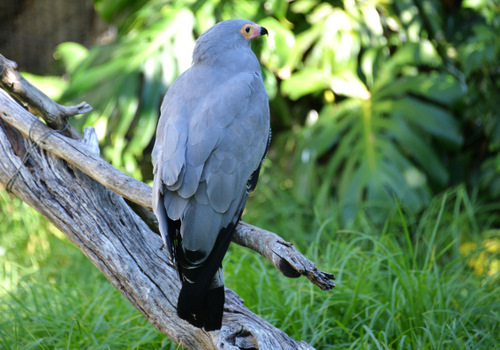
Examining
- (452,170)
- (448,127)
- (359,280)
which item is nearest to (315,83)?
(448,127)

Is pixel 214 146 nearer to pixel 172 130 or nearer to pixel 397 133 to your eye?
pixel 172 130

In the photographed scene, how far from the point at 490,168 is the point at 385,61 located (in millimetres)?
972

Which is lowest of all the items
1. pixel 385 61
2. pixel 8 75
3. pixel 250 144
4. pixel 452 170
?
pixel 452 170

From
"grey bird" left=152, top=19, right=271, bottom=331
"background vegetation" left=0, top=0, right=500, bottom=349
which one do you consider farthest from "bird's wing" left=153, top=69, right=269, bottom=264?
"background vegetation" left=0, top=0, right=500, bottom=349

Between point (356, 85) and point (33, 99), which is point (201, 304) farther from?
point (356, 85)

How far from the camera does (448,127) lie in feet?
10.6

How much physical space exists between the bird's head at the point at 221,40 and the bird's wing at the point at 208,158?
0.16 metres

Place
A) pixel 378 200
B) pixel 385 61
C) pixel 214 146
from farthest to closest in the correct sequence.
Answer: pixel 385 61 < pixel 378 200 < pixel 214 146

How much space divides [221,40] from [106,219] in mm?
727

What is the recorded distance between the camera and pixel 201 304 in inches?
52.9

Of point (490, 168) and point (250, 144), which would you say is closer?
point (250, 144)

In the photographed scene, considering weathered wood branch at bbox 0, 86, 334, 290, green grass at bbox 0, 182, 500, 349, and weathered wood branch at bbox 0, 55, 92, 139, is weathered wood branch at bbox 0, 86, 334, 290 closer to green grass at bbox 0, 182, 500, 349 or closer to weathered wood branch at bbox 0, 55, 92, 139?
weathered wood branch at bbox 0, 55, 92, 139

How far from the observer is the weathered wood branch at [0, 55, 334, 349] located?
1.49 meters

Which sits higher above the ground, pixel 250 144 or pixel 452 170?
pixel 250 144
